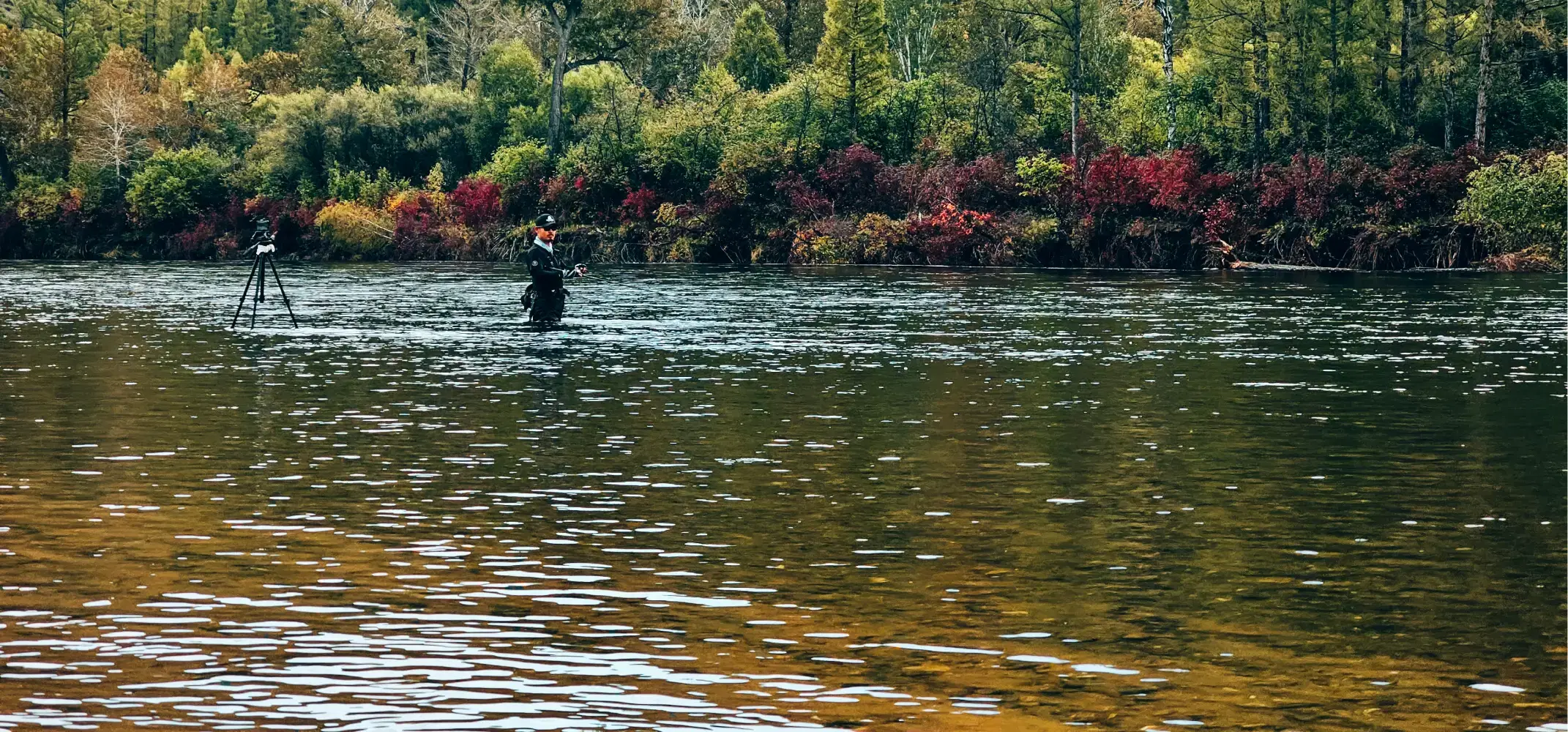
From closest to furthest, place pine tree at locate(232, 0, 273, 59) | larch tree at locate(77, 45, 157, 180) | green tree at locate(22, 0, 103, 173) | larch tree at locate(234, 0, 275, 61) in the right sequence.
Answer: larch tree at locate(77, 45, 157, 180), green tree at locate(22, 0, 103, 173), larch tree at locate(234, 0, 275, 61), pine tree at locate(232, 0, 273, 59)

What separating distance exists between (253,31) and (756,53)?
55491 mm

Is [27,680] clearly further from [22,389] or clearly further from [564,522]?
[22,389]

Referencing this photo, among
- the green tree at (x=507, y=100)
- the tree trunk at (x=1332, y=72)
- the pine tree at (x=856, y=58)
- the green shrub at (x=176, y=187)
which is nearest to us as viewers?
the tree trunk at (x=1332, y=72)

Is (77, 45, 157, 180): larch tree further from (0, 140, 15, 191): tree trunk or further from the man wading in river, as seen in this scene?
the man wading in river

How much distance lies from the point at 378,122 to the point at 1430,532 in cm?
8782

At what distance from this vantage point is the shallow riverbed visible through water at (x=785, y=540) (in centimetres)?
1106

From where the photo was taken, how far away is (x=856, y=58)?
8856cm

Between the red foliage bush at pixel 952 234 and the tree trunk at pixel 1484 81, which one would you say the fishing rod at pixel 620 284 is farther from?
the tree trunk at pixel 1484 81

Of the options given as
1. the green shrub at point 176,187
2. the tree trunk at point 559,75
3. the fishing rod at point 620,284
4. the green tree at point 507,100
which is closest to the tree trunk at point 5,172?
the green shrub at point 176,187

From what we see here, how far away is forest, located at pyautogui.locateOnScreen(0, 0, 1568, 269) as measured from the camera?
236 feet

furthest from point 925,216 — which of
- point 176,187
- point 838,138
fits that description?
point 176,187

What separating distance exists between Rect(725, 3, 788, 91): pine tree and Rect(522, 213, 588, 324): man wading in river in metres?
65.0

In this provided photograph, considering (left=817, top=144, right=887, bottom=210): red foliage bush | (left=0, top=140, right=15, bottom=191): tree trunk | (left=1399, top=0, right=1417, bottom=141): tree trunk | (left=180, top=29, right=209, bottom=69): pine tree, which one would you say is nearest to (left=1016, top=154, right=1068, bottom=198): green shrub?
(left=817, top=144, right=887, bottom=210): red foliage bush

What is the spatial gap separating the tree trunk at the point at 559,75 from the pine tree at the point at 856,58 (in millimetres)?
13271
